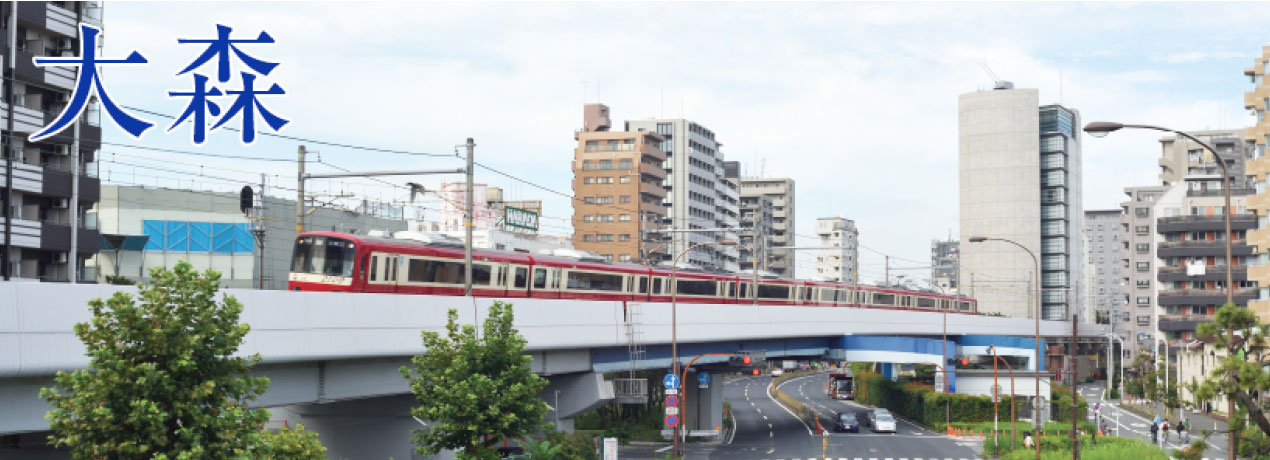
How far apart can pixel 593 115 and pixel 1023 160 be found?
5287 centimetres

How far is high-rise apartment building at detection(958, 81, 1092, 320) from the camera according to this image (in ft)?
489

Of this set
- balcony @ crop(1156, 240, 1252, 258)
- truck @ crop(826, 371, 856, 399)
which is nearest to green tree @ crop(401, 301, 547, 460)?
truck @ crop(826, 371, 856, 399)

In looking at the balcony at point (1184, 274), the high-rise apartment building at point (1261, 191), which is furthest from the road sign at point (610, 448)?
the balcony at point (1184, 274)

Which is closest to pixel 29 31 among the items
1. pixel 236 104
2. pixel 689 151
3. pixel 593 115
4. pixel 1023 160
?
pixel 236 104

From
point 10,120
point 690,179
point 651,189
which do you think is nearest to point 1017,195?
point 690,179

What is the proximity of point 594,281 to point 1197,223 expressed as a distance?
77.4 m

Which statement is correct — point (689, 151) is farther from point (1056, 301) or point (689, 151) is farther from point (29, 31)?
point (29, 31)

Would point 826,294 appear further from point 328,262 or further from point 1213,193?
point 1213,193

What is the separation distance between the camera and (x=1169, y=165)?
14362 centimetres

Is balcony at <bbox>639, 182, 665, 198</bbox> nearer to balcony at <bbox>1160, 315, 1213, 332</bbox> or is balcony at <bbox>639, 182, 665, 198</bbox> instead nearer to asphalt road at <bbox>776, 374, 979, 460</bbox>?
balcony at <bbox>1160, 315, 1213, 332</bbox>

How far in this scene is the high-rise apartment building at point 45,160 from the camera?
53094mm

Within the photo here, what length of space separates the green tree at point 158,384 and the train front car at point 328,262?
2207cm

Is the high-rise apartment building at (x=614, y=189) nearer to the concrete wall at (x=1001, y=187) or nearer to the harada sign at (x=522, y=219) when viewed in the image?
the harada sign at (x=522, y=219)

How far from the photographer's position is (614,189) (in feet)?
453
